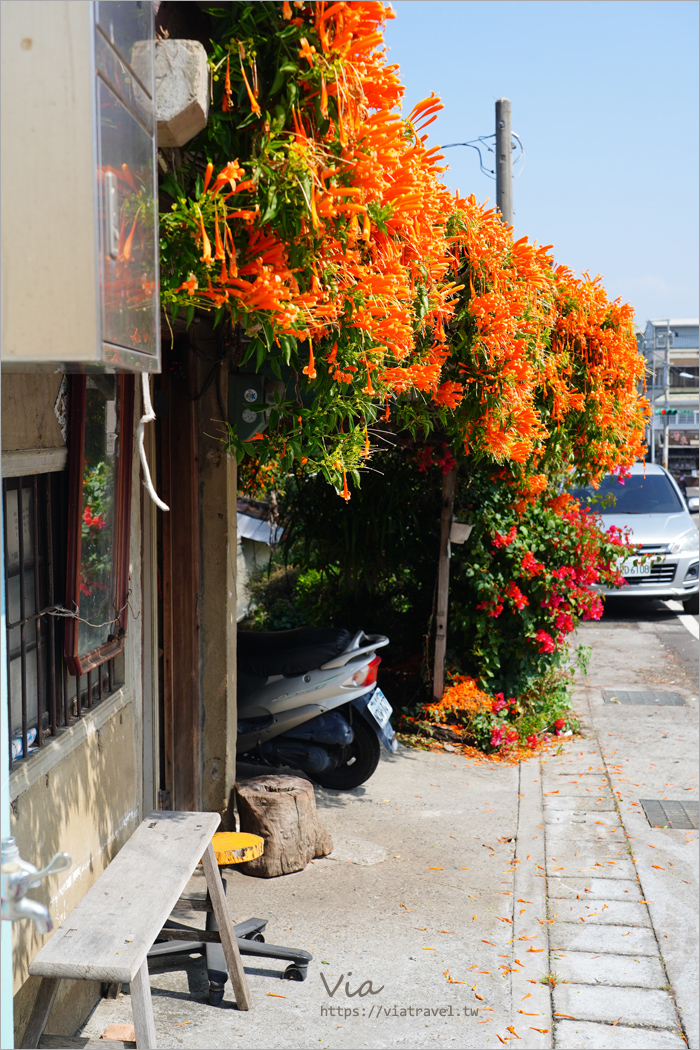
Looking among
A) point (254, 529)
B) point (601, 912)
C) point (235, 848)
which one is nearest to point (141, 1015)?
point (235, 848)

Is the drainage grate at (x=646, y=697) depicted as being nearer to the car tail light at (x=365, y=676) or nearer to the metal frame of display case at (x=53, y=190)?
the car tail light at (x=365, y=676)

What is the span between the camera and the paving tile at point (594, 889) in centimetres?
457

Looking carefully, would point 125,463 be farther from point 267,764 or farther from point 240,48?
point 267,764

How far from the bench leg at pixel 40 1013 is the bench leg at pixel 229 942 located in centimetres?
86

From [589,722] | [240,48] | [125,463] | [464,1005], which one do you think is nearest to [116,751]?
[125,463]

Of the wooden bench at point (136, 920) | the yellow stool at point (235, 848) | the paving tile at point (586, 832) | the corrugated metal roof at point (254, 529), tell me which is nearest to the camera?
the wooden bench at point (136, 920)

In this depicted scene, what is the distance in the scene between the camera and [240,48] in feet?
8.42

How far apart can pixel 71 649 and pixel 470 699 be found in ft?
15.0

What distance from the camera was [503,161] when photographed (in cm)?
1080

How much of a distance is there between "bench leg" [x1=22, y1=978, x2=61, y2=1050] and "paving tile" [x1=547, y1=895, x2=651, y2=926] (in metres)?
2.50

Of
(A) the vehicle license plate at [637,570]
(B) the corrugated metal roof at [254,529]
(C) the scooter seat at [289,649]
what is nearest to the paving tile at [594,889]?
(C) the scooter seat at [289,649]

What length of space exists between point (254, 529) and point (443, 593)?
610 centimetres

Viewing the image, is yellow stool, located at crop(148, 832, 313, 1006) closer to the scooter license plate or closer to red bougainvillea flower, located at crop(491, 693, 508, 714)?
the scooter license plate

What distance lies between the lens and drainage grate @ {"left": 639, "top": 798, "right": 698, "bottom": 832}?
553 centimetres
